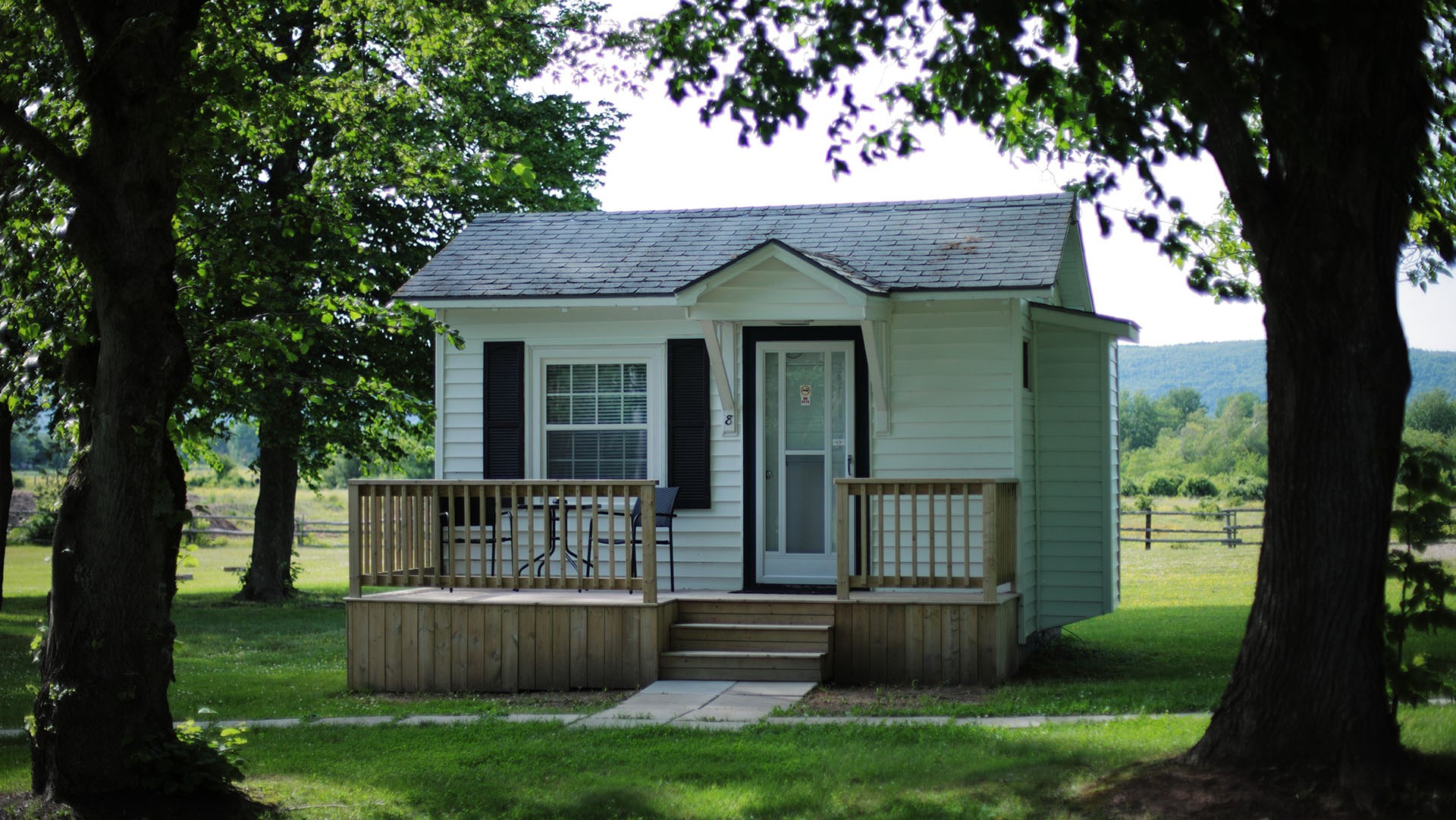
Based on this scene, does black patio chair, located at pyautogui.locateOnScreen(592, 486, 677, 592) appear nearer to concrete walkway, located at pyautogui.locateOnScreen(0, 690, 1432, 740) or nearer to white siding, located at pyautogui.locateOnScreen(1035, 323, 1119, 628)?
concrete walkway, located at pyautogui.locateOnScreen(0, 690, 1432, 740)

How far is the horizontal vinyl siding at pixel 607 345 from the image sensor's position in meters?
11.5

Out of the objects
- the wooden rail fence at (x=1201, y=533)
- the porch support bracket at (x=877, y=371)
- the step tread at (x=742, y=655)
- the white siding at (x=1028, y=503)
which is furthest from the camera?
the wooden rail fence at (x=1201, y=533)

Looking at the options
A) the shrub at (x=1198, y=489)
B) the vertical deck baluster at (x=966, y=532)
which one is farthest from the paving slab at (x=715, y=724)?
the shrub at (x=1198, y=489)

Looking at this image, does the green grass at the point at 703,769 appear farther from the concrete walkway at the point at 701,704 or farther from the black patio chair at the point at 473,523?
the black patio chair at the point at 473,523

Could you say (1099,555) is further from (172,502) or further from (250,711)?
(172,502)

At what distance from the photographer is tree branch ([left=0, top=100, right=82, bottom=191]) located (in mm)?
5965

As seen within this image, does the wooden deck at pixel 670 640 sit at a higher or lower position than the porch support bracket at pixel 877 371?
lower

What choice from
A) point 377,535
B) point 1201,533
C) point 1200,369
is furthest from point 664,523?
point 1200,369

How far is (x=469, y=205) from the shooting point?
20703mm

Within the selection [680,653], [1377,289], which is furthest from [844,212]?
[1377,289]

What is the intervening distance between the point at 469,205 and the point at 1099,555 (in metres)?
12.3

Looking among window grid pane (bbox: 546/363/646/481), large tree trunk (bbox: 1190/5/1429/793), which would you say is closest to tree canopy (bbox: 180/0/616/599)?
window grid pane (bbox: 546/363/646/481)

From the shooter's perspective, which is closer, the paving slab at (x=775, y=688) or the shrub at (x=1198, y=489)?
the paving slab at (x=775, y=688)

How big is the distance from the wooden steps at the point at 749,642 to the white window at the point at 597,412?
68.7 inches
